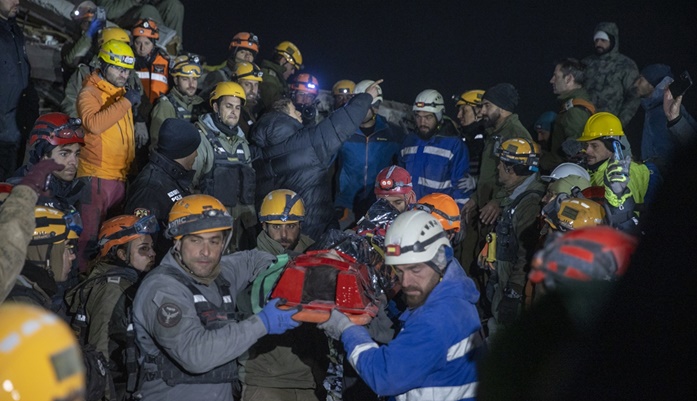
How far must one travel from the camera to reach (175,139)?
6793mm

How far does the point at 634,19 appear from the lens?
1270cm

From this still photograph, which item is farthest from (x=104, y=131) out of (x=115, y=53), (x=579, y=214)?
(x=579, y=214)

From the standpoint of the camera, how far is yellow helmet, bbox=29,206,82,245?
5004mm

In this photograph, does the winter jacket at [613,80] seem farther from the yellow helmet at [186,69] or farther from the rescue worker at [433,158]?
the yellow helmet at [186,69]

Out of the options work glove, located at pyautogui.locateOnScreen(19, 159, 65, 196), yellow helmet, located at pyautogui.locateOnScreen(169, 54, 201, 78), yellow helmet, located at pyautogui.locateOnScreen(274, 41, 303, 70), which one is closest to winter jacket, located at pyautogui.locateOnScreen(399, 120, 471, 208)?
yellow helmet, located at pyautogui.locateOnScreen(169, 54, 201, 78)

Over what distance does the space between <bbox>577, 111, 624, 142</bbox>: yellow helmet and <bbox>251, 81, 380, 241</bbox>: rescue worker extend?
238 cm

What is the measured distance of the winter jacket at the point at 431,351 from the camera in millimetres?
3715

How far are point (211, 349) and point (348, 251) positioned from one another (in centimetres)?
177

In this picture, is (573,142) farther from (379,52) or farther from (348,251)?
(379,52)

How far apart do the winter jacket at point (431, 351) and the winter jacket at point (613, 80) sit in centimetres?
692

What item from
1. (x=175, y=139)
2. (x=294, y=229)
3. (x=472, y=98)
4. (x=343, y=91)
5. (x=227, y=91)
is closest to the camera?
(x=294, y=229)

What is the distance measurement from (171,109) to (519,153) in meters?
4.19

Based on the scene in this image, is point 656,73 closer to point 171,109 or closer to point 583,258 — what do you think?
point 171,109

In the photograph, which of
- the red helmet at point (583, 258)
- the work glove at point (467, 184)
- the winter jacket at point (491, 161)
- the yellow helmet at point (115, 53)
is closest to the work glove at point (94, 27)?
the yellow helmet at point (115, 53)
